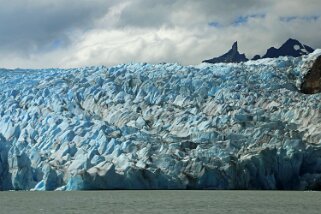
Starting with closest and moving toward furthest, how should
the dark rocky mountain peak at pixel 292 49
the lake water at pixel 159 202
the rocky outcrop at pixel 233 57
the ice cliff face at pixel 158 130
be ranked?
the lake water at pixel 159 202, the ice cliff face at pixel 158 130, the rocky outcrop at pixel 233 57, the dark rocky mountain peak at pixel 292 49

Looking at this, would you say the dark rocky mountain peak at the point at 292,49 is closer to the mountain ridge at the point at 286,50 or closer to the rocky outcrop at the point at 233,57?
the mountain ridge at the point at 286,50

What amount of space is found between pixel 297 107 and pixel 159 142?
30.7 feet

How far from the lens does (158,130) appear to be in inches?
1316

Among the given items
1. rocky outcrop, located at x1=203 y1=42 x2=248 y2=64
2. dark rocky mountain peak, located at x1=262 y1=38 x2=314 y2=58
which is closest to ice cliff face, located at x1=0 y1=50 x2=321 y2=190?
rocky outcrop, located at x1=203 y1=42 x2=248 y2=64

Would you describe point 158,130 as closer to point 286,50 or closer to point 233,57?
point 233,57

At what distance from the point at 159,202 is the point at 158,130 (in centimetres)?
1053

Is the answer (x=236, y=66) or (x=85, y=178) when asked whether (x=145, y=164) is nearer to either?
(x=85, y=178)

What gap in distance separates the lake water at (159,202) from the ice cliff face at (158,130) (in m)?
1.15

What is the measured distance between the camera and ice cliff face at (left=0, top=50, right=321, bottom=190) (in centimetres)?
2953

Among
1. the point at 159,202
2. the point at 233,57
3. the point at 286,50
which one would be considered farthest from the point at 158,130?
the point at 286,50

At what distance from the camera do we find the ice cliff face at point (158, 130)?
2953 cm

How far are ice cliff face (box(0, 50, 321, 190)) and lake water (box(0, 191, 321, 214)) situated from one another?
3.77ft

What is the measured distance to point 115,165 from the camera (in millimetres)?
29141

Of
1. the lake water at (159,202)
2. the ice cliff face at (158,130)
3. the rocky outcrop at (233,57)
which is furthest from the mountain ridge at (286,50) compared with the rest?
the lake water at (159,202)
